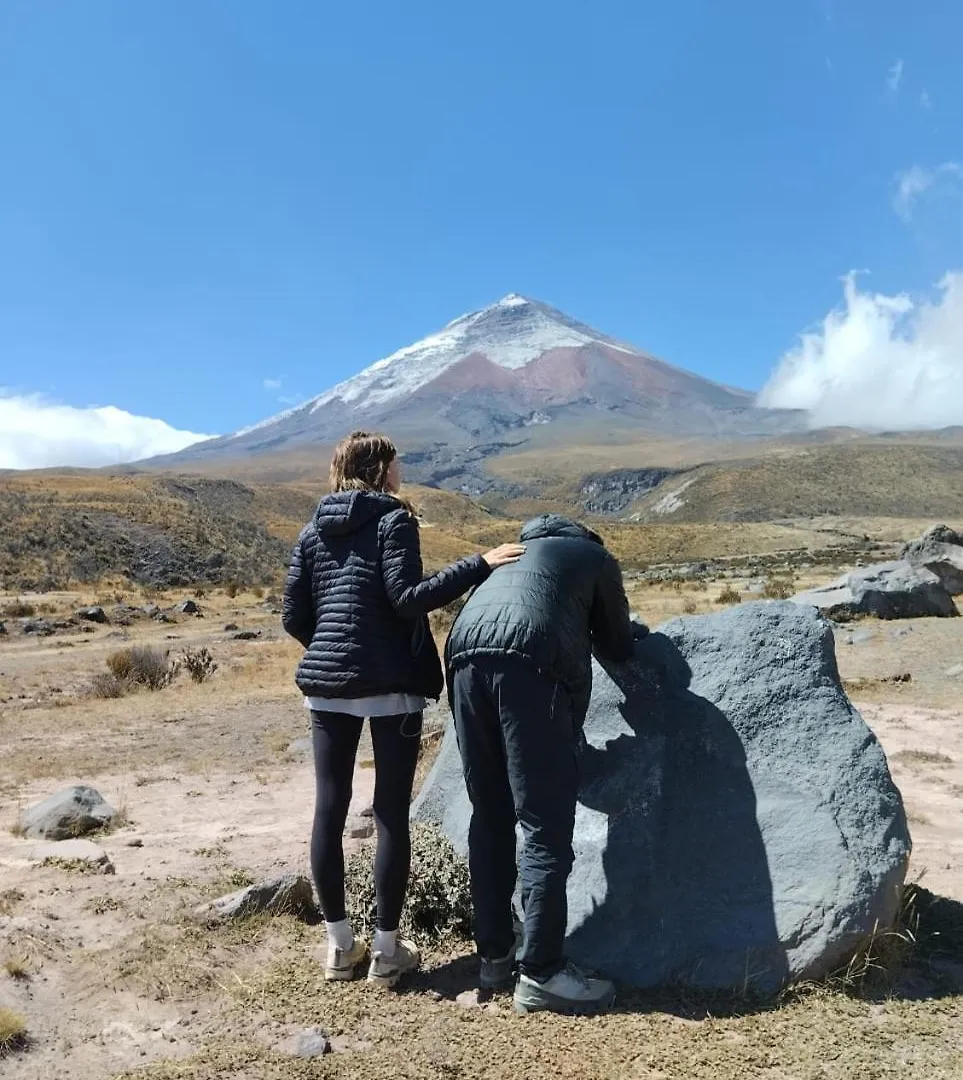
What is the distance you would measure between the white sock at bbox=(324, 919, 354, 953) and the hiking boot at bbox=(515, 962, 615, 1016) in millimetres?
738

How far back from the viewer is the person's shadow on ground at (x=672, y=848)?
11.6 ft

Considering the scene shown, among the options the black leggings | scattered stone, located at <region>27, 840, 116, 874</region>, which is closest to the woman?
the black leggings

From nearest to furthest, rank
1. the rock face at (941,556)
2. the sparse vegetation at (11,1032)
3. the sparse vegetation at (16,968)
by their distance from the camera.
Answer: the sparse vegetation at (11,1032) < the sparse vegetation at (16,968) < the rock face at (941,556)

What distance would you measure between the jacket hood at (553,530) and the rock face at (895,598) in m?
14.2

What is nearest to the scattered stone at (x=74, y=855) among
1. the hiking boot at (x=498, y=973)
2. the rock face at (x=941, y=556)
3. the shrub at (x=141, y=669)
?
the hiking boot at (x=498, y=973)

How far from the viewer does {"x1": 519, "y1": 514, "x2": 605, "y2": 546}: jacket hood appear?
12.3 feet

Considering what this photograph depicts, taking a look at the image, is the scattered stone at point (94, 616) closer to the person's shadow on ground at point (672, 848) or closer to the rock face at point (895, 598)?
the rock face at point (895, 598)

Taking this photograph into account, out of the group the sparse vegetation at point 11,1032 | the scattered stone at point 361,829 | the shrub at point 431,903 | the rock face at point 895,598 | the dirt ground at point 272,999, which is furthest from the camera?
A: the rock face at point 895,598

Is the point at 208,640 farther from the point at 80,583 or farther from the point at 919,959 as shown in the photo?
the point at 919,959

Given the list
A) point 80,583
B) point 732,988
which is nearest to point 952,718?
point 732,988

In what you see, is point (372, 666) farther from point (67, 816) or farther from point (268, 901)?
point (67, 816)

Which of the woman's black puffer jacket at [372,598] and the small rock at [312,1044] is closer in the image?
the small rock at [312,1044]

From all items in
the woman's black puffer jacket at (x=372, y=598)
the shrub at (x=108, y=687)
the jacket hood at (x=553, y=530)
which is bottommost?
the shrub at (x=108, y=687)

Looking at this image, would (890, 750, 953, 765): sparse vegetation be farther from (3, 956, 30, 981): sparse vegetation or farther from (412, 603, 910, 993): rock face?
(3, 956, 30, 981): sparse vegetation
